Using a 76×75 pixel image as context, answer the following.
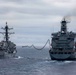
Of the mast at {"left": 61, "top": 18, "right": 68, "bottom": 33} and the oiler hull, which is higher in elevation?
the mast at {"left": 61, "top": 18, "right": 68, "bottom": 33}

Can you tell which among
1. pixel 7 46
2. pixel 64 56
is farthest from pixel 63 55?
pixel 7 46

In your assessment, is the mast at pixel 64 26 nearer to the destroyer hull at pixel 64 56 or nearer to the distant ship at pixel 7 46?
the destroyer hull at pixel 64 56

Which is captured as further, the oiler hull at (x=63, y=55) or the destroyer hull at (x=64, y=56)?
the oiler hull at (x=63, y=55)

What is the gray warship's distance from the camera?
455ft

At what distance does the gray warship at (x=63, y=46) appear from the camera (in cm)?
13875

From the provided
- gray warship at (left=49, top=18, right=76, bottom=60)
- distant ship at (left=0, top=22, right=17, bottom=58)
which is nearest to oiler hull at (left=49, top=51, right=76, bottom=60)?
gray warship at (left=49, top=18, right=76, bottom=60)

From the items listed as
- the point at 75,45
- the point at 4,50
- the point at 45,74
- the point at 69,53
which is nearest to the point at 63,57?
the point at 69,53

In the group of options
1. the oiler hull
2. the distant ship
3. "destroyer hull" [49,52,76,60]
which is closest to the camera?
"destroyer hull" [49,52,76,60]

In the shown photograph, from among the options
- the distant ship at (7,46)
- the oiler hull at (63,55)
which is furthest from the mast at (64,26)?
Result: the distant ship at (7,46)

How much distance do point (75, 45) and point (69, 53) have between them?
10154mm

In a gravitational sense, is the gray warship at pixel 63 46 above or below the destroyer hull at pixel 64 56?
above

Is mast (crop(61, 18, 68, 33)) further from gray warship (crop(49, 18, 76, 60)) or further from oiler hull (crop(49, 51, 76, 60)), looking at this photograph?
oiler hull (crop(49, 51, 76, 60))

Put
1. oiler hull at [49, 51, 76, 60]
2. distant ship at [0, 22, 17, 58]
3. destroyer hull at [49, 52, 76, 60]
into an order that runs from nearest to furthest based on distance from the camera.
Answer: destroyer hull at [49, 52, 76, 60] < oiler hull at [49, 51, 76, 60] < distant ship at [0, 22, 17, 58]

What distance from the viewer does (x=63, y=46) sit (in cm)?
14262
